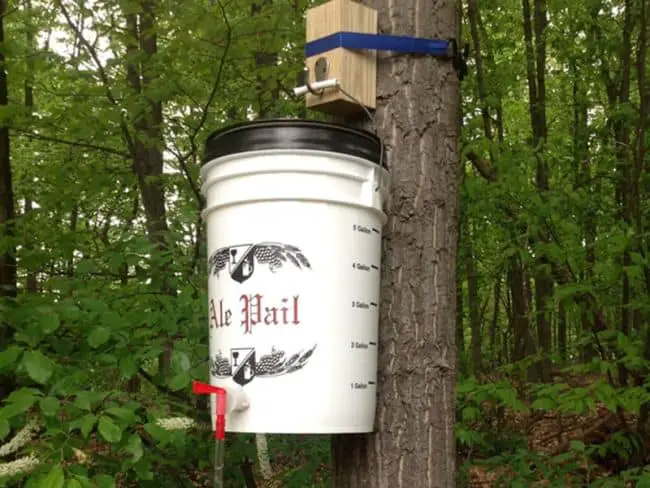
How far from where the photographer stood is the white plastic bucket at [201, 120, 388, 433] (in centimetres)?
144

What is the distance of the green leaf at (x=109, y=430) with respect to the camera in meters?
1.77

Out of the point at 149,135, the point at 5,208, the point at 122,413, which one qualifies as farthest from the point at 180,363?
the point at 149,135

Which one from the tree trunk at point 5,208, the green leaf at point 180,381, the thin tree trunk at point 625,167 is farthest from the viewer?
the thin tree trunk at point 625,167

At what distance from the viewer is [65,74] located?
3.66m

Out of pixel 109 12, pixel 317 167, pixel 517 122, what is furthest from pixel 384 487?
pixel 517 122

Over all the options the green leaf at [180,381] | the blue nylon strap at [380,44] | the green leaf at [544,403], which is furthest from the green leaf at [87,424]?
the green leaf at [544,403]

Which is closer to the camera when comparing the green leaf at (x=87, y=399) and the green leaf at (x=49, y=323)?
the green leaf at (x=87, y=399)

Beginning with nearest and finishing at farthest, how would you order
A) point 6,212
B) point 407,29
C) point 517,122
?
1. point 407,29
2. point 6,212
3. point 517,122

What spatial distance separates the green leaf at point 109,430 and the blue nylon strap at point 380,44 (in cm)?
107

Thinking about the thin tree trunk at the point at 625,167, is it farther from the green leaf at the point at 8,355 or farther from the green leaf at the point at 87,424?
the green leaf at the point at 8,355

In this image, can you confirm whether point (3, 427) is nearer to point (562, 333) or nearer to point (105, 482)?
point (105, 482)

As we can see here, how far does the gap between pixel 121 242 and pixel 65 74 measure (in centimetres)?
123

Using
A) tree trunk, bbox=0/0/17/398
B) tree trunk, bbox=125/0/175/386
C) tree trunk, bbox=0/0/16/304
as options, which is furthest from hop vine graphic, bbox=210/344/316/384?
tree trunk, bbox=0/0/16/304

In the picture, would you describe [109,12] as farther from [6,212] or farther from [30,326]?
[30,326]
